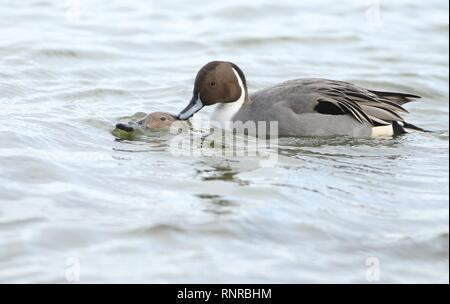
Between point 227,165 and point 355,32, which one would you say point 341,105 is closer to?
point 227,165

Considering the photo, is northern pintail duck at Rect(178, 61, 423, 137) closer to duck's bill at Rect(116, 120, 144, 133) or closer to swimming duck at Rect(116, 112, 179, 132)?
swimming duck at Rect(116, 112, 179, 132)

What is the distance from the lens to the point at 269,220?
7.00 meters

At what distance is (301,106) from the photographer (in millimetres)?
9797

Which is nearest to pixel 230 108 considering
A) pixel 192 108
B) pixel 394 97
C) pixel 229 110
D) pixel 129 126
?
pixel 229 110

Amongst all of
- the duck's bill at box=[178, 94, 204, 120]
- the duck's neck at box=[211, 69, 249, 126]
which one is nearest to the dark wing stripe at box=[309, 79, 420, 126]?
the duck's neck at box=[211, 69, 249, 126]

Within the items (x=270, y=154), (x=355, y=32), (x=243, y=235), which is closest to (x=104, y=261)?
(x=243, y=235)

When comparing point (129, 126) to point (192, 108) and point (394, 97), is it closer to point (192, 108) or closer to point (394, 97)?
point (192, 108)

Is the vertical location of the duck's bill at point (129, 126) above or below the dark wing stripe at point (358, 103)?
below

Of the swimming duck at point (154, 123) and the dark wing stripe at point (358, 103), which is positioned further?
the dark wing stripe at point (358, 103)

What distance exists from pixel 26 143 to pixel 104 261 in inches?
120

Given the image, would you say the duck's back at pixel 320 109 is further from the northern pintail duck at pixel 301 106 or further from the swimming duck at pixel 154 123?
the swimming duck at pixel 154 123

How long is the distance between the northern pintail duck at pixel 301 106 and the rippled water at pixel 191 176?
206 mm

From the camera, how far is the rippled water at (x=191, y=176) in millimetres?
6309

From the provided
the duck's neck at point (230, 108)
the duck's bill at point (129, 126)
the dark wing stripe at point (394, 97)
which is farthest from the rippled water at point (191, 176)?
the duck's neck at point (230, 108)
